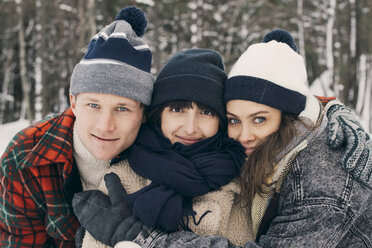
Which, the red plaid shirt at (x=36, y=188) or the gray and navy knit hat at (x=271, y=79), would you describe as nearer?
the gray and navy knit hat at (x=271, y=79)

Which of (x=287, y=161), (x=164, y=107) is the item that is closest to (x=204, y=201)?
(x=287, y=161)

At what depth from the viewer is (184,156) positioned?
80.3 inches

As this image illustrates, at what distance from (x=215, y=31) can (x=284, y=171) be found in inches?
489

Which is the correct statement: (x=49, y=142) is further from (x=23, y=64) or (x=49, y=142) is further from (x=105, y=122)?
(x=23, y=64)

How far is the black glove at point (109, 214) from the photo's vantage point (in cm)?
178

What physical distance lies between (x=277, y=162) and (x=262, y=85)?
1.55ft

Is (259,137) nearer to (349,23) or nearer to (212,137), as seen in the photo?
(212,137)

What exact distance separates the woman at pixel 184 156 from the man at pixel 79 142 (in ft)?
0.51

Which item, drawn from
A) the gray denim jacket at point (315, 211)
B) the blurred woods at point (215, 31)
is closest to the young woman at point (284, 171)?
the gray denim jacket at point (315, 211)

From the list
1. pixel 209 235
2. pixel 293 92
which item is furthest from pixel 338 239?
pixel 293 92

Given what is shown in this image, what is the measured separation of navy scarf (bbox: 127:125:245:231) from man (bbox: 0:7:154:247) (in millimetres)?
209

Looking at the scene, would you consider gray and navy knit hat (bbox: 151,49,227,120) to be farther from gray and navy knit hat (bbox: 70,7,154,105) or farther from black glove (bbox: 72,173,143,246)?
black glove (bbox: 72,173,143,246)

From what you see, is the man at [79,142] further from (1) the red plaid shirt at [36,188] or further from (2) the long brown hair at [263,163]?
(2) the long brown hair at [263,163]

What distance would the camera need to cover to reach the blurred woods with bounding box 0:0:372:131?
34.5ft
